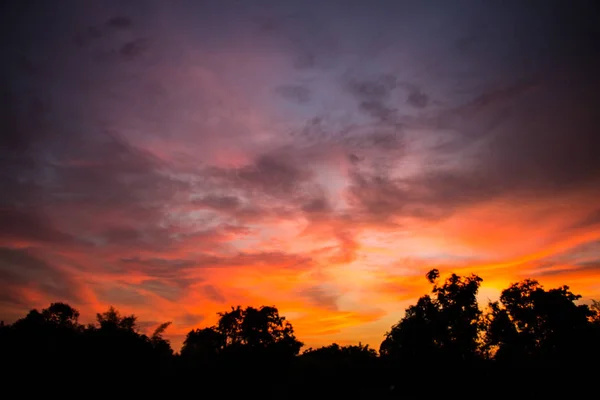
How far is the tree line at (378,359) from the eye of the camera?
2223 centimetres

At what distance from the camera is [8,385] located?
18375mm

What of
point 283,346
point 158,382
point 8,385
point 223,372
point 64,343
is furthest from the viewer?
point 283,346

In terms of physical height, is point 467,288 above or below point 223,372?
above

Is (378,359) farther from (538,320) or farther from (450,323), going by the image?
(538,320)

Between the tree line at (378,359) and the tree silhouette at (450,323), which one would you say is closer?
the tree line at (378,359)

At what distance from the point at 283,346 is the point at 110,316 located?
131 ft

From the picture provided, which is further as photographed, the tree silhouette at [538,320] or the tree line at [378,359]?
the tree silhouette at [538,320]

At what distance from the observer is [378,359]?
4441cm

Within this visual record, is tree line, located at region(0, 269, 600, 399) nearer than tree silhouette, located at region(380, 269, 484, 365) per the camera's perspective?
Yes

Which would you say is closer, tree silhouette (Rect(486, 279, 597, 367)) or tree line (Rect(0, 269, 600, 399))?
tree line (Rect(0, 269, 600, 399))

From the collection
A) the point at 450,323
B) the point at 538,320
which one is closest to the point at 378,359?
the point at 450,323

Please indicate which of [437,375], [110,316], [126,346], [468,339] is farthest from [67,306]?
[468,339]

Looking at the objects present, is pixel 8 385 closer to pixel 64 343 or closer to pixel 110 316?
pixel 64 343

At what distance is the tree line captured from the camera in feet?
72.9
